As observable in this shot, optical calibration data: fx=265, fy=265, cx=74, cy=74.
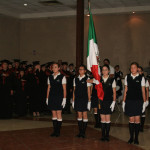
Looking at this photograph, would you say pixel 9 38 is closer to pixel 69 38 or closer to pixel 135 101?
pixel 69 38

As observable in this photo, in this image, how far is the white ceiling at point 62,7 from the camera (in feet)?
43.0

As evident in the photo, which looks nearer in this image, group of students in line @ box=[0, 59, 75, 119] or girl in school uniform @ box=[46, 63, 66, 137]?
girl in school uniform @ box=[46, 63, 66, 137]

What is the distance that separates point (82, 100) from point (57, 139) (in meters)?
1.05

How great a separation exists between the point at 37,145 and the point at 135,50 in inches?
399

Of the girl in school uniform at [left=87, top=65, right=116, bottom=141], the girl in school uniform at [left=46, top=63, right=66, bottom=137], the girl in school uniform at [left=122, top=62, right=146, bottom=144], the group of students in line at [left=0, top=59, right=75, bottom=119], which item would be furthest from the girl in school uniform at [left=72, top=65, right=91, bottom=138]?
the group of students in line at [left=0, top=59, right=75, bottom=119]

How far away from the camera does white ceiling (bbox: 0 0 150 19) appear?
13.1 meters

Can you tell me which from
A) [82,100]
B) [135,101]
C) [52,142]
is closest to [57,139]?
[52,142]

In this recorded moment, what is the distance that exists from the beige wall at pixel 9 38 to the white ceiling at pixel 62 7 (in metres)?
0.46

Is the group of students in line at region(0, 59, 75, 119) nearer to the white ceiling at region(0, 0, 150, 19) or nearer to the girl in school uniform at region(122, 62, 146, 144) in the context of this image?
the girl in school uniform at region(122, 62, 146, 144)

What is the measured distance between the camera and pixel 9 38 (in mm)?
15836

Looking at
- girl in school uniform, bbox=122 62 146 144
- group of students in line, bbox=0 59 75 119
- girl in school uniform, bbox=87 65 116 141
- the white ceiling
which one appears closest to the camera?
girl in school uniform, bbox=122 62 146 144

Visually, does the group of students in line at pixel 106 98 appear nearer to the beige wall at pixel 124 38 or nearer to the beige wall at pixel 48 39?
the beige wall at pixel 124 38

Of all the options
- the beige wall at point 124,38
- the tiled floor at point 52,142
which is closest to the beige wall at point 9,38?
the beige wall at point 124,38

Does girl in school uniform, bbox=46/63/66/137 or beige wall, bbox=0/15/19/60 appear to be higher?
beige wall, bbox=0/15/19/60
